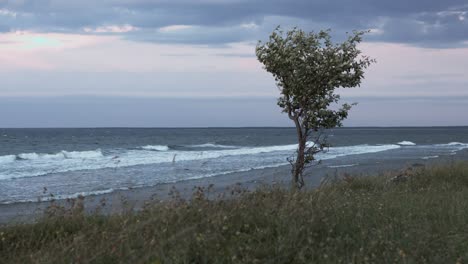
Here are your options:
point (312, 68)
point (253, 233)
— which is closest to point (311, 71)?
Answer: point (312, 68)

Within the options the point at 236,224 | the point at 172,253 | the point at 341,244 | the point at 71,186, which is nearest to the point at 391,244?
the point at 341,244

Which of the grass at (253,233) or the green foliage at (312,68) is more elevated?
the green foliage at (312,68)

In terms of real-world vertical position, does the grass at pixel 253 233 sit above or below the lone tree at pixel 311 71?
below

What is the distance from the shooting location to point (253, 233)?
6.06 meters

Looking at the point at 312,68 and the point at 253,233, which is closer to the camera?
the point at 253,233

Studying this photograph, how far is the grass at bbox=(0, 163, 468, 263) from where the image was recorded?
5.41 metres

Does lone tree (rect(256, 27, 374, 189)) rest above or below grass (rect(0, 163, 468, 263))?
above

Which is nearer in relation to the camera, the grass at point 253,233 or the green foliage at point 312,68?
the grass at point 253,233

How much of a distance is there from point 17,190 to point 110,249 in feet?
56.1

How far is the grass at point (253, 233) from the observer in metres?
5.41

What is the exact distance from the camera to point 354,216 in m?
6.96

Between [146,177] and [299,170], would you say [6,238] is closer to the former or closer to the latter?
[299,170]

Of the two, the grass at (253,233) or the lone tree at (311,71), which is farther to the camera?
the lone tree at (311,71)

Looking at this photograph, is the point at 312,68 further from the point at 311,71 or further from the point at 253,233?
the point at 253,233
